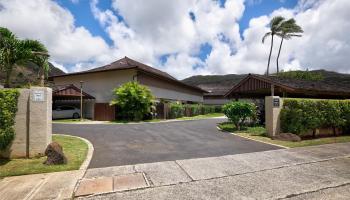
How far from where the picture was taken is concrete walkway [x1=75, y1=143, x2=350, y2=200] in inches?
175

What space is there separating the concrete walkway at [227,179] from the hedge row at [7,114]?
262cm

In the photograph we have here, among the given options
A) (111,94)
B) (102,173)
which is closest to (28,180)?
(102,173)

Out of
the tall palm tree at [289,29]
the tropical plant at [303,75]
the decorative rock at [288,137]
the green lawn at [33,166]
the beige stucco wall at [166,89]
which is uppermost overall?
the tall palm tree at [289,29]

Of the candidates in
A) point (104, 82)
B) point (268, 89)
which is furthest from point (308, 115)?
point (104, 82)

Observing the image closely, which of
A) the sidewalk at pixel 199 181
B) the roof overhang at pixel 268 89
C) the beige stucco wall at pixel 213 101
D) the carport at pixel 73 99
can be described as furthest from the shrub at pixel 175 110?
the beige stucco wall at pixel 213 101

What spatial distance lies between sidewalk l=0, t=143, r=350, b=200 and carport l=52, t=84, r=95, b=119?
1868 centimetres

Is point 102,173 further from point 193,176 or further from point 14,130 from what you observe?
point 14,130

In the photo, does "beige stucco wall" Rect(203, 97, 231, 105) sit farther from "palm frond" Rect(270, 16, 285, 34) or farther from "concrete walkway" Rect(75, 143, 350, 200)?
"concrete walkway" Rect(75, 143, 350, 200)

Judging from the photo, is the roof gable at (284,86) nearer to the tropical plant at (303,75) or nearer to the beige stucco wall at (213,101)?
the tropical plant at (303,75)

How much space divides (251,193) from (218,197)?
710mm

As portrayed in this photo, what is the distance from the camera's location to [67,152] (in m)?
7.48

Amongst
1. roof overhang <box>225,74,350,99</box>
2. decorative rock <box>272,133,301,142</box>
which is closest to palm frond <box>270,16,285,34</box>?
roof overhang <box>225,74,350,99</box>

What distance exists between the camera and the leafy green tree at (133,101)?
20.1m

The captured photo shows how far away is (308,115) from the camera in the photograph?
10.9m
